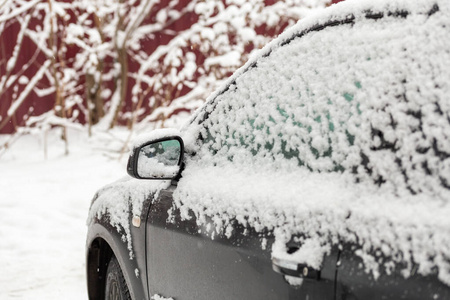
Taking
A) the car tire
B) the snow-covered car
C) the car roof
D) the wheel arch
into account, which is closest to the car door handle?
the snow-covered car

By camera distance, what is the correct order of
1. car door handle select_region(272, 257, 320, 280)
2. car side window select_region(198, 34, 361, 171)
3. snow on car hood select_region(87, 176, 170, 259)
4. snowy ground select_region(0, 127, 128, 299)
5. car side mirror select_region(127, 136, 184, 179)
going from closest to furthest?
car door handle select_region(272, 257, 320, 280), car side window select_region(198, 34, 361, 171), car side mirror select_region(127, 136, 184, 179), snow on car hood select_region(87, 176, 170, 259), snowy ground select_region(0, 127, 128, 299)

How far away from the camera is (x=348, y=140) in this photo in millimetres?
1854

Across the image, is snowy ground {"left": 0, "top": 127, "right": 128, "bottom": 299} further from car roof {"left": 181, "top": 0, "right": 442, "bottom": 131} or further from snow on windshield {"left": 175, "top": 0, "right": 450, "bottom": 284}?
car roof {"left": 181, "top": 0, "right": 442, "bottom": 131}

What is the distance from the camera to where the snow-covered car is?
5.18 feet

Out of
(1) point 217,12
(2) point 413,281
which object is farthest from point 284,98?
(1) point 217,12

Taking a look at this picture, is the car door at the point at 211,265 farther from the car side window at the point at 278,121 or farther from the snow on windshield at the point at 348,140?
the car side window at the point at 278,121

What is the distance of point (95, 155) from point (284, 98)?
784 cm

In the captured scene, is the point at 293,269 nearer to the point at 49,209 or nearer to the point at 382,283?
the point at 382,283

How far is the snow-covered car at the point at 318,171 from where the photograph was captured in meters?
1.58

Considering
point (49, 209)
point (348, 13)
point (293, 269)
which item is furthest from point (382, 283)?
point (49, 209)

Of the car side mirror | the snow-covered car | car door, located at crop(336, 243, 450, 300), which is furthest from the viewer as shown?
the car side mirror

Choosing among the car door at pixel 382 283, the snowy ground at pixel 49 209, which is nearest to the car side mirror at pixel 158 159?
the car door at pixel 382 283

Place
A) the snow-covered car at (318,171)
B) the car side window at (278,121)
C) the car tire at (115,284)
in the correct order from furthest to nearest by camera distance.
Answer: the car tire at (115,284) < the car side window at (278,121) < the snow-covered car at (318,171)

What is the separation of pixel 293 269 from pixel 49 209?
5919 millimetres
